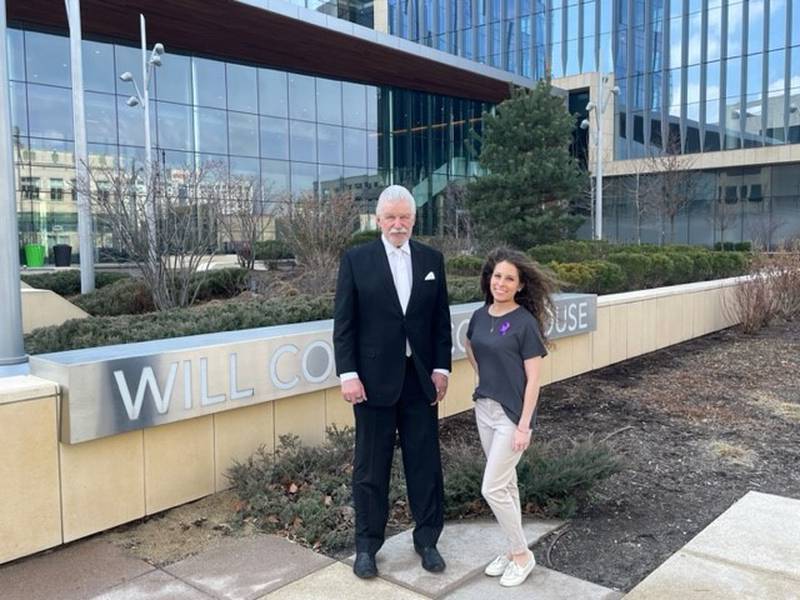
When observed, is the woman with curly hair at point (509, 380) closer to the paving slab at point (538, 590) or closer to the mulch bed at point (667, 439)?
the paving slab at point (538, 590)

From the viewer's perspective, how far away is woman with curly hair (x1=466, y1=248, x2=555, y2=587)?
3.19m

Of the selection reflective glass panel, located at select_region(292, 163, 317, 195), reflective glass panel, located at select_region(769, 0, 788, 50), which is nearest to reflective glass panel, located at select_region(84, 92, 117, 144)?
reflective glass panel, located at select_region(292, 163, 317, 195)

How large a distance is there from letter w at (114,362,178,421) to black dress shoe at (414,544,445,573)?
170 centimetres

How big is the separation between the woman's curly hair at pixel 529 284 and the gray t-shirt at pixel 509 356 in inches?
5.0

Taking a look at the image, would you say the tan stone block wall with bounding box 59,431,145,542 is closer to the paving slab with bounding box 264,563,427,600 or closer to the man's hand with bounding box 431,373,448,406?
the paving slab with bounding box 264,563,427,600

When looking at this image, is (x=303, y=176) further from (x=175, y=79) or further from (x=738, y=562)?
(x=738, y=562)

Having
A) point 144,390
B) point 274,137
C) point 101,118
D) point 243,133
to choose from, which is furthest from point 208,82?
point 144,390

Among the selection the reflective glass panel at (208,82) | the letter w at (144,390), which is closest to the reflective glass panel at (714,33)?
the reflective glass panel at (208,82)

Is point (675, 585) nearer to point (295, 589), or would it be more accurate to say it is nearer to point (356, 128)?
point (295, 589)

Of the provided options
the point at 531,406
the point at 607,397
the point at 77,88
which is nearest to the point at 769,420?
the point at 607,397

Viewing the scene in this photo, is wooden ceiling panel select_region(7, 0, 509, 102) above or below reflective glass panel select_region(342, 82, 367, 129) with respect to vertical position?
above

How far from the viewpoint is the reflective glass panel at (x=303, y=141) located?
3027cm

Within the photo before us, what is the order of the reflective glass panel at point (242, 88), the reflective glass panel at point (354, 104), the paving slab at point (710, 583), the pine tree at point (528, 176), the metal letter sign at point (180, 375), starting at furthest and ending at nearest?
the reflective glass panel at point (354, 104)
the reflective glass panel at point (242, 88)
the pine tree at point (528, 176)
the metal letter sign at point (180, 375)
the paving slab at point (710, 583)

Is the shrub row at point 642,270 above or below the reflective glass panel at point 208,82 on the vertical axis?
below
